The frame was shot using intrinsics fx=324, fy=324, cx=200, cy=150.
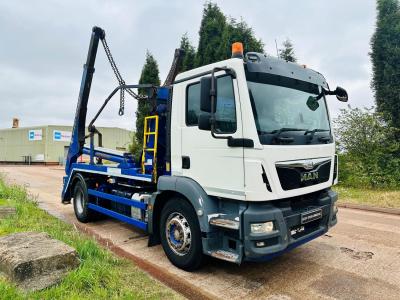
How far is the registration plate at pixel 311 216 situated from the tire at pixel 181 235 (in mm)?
1247

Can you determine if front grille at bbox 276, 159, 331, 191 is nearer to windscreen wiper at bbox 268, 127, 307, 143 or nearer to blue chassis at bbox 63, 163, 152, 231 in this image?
windscreen wiper at bbox 268, 127, 307, 143

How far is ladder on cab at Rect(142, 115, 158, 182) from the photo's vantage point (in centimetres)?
484

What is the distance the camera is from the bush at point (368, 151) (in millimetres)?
10828

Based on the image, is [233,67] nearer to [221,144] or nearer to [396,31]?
[221,144]

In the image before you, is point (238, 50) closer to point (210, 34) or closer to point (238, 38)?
point (238, 38)

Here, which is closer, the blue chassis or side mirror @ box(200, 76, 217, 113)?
side mirror @ box(200, 76, 217, 113)

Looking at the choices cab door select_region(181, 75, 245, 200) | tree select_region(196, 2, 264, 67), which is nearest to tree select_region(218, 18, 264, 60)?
tree select_region(196, 2, 264, 67)

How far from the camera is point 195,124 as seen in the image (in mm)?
4125

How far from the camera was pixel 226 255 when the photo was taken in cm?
357

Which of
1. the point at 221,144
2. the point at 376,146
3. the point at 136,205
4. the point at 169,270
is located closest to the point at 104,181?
the point at 136,205

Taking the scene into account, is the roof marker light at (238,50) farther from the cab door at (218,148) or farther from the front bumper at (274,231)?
the front bumper at (274,231)

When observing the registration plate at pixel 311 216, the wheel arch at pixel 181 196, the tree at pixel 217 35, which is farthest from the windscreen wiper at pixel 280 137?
the tree at pixel 217 35

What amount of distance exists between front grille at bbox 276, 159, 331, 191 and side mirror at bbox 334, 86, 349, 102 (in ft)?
3.68

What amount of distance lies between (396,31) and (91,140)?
1068 cm
